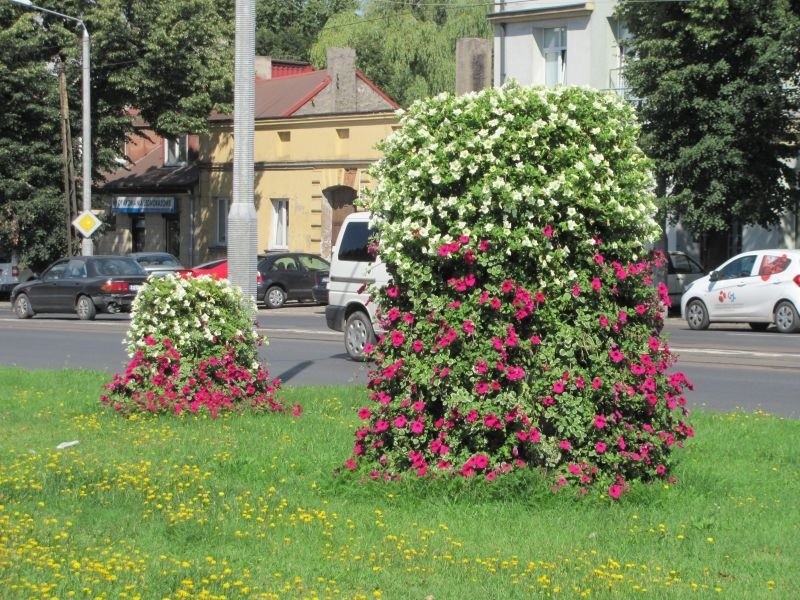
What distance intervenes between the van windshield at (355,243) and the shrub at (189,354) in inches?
261

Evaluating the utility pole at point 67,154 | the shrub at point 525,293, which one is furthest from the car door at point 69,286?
the shrub at point 525,293

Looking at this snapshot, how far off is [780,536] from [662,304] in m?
1.79

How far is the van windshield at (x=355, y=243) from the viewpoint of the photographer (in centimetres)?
1919

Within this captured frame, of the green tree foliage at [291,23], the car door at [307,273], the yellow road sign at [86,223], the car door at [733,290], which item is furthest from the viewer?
the green tree foliage at [291,23]

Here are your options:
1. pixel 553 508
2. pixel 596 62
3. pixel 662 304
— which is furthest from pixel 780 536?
pixel 596 62

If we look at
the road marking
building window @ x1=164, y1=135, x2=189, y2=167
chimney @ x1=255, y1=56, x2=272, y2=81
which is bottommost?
the road marking

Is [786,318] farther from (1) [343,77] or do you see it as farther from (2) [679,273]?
(1) [343,77]

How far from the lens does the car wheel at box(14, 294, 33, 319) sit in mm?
34312

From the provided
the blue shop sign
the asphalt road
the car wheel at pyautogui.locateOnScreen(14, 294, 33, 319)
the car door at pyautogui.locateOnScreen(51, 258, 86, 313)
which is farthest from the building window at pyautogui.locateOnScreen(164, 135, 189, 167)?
the asphalt road

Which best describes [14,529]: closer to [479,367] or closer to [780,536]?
[479,367]

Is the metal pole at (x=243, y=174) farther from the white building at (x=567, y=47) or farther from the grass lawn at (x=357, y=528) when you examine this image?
the white building at (x=567, y=47)

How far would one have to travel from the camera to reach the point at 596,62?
39094 millimetres

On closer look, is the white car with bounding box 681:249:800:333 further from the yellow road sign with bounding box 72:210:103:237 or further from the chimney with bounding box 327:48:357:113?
the chimney with bounding box 327:48:357:113

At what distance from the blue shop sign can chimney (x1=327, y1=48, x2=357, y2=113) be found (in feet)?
26.9
